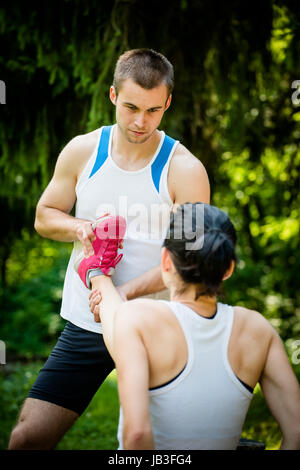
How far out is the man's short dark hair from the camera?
2359mm

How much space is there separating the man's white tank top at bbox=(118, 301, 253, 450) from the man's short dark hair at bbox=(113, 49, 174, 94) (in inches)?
40.8

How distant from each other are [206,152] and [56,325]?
4.28 m

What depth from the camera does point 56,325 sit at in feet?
29.3

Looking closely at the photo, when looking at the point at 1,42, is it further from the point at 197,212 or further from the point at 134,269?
the point at 197,212

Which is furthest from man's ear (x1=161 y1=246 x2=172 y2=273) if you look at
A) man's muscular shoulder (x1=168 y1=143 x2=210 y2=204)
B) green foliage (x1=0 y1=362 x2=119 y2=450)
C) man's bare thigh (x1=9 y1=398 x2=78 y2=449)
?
green foliage (x1=0 y1=362 x2=119 y2=450)

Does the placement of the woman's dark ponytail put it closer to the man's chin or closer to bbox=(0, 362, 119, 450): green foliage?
the man's chin

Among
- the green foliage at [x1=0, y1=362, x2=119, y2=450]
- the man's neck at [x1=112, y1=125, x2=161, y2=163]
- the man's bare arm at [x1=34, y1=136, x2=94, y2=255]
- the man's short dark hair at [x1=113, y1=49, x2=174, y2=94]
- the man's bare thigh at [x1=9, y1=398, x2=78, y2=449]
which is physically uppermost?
the man's short dark hair at [x1=113, y1=49, x2=174, y2=94]

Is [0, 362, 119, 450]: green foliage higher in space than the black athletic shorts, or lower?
lower

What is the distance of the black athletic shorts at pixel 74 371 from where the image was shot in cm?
246

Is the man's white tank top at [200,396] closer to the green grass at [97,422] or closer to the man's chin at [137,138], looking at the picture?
the man's chin at [137,138]

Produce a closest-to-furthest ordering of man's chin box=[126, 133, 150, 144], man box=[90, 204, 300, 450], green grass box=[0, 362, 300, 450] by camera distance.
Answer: man box=[90, 204, 300, 450], man's chin box=[126, 133, 150, 144], green grass box=[0, 362, 300, 450]

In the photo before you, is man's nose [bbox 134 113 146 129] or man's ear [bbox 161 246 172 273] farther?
man's nose [bbox 134 113 146 129]

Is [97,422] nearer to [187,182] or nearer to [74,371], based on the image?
[74,371]

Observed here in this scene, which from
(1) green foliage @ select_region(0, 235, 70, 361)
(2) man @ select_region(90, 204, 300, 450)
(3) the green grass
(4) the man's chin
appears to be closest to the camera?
(2) man @ select_region(90, 204, 300, 450)
